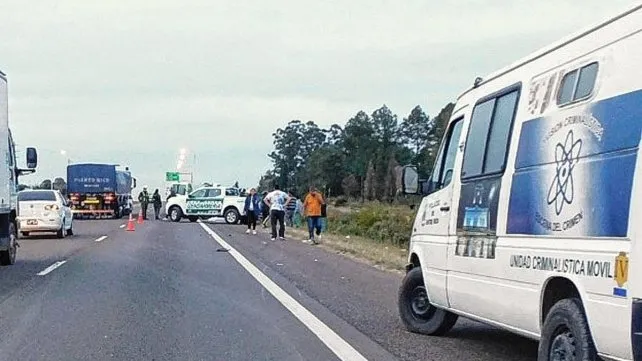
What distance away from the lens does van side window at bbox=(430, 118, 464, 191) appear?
31.4ft

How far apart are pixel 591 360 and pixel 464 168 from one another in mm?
3096

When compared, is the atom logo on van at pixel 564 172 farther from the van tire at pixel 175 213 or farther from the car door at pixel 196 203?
the van tire at pixel 175 213

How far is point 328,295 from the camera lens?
13672 millimetres

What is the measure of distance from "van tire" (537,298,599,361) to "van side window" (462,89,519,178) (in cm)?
155

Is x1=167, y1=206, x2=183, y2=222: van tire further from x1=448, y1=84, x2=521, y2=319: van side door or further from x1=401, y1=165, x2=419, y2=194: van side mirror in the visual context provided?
x1=448, y1=84, x2=521, y2=319: van side door

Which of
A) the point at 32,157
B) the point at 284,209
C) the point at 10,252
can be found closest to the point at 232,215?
the point at 284,209

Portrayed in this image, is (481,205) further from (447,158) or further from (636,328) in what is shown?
(636,328)

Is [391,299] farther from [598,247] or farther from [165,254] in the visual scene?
[165,254]

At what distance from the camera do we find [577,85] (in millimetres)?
6746

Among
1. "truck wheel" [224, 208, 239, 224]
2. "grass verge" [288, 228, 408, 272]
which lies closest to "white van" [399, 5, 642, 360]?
"grass verge" [288, 228, 408, 272]

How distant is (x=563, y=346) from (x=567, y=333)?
89 millimetres

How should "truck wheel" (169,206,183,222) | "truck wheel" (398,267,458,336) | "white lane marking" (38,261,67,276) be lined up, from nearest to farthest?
"truck wheel" (398,267,458,336) → "white lane marking" (38,261,67,276) → "truck wheel" (169,206,183,222)

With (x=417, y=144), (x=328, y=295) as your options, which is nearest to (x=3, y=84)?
(x=328, y=295)

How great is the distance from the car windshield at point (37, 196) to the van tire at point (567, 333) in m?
25.0
